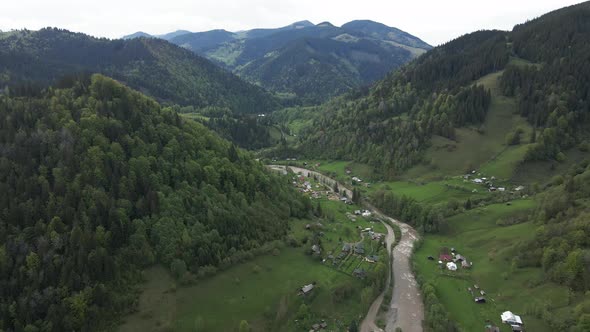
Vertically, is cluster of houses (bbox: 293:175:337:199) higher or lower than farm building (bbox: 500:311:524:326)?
lower

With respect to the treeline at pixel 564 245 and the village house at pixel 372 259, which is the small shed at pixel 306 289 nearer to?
the village house at pixel 372 259

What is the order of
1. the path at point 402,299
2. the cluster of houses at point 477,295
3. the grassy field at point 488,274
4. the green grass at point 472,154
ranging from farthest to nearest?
1. the green grass at point 472,154
2. the cluster of houses at point 477,295
3. the path at point 402,299
4. the grassy field at point 488,274

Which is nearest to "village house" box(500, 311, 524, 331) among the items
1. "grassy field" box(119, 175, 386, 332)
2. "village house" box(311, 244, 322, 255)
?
"grassy field" box(119, 175, 386, 332)

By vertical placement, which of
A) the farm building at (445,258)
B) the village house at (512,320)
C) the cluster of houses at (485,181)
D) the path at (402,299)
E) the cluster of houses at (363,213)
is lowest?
the path at (402,299)

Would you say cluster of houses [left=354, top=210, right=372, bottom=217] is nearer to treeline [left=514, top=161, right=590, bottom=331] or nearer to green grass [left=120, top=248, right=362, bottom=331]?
green grass [left=120, top=248, right=362, bottom=331]

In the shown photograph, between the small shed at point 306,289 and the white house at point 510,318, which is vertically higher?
the white house at point 510,318

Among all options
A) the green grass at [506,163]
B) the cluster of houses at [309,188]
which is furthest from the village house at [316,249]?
the green grass at [506,163]
